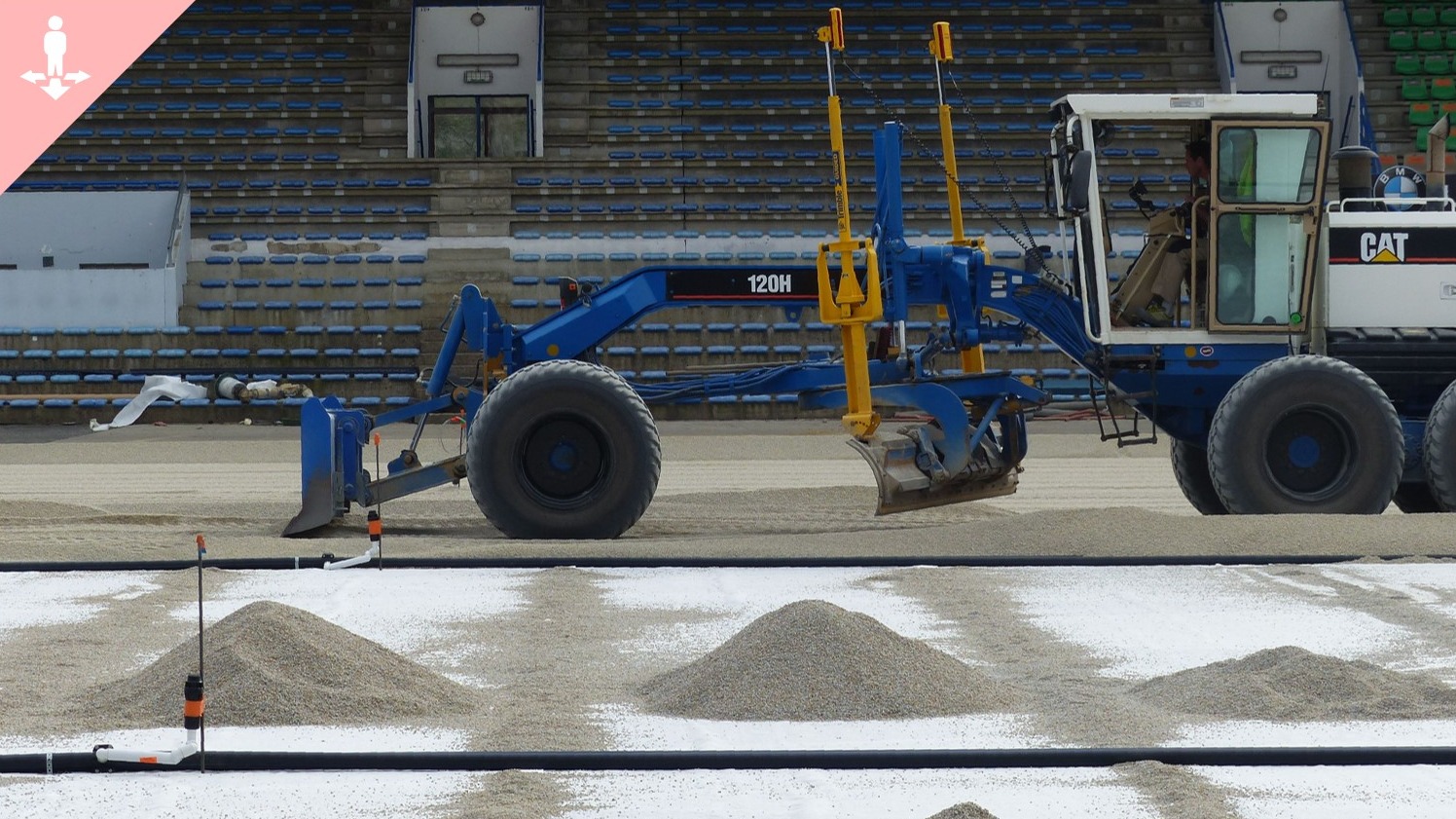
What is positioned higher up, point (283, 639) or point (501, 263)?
point (501, 263)

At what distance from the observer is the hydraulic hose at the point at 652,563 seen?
1038 centimetres

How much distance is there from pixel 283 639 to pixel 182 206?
22922 mm

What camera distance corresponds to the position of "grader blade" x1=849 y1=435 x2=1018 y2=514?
Answer: 1148cm

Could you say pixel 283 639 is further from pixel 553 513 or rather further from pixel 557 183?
pixel 557 183

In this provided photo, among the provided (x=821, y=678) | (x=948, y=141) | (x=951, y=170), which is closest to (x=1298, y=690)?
(x=821, y=678)

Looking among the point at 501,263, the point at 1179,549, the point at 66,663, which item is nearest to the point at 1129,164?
the point at 501,263

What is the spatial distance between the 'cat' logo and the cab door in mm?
558

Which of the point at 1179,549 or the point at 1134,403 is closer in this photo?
the point at 1179,549

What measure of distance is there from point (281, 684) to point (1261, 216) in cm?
778

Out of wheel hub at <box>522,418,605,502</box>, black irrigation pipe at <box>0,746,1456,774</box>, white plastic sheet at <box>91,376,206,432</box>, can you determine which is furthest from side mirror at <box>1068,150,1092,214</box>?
white plastic sheet at <box>91,376,206,432</box>

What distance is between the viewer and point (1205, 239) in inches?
Answer: 475

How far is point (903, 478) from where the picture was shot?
37.7 feet

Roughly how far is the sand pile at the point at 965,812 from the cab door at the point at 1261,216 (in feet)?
25.4

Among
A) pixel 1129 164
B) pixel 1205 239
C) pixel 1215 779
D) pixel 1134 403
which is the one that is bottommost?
pixel 1215 779
